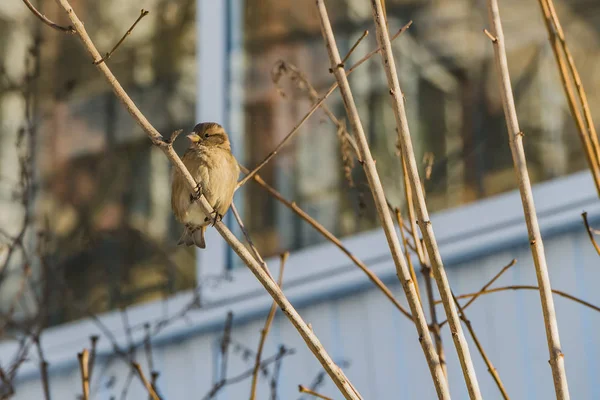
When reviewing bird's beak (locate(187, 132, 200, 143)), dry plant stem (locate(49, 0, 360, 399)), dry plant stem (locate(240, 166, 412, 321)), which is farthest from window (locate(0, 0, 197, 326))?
dry plant stem (locate(49, 0, 360, 399))

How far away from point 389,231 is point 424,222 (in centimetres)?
6

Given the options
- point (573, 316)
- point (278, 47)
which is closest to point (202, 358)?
point (278, 47)

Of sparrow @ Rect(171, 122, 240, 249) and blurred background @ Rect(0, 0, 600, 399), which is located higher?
blurred background @ Rect(0, 0, 600, 399)

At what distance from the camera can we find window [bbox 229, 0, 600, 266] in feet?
11.6

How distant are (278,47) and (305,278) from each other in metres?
1.23

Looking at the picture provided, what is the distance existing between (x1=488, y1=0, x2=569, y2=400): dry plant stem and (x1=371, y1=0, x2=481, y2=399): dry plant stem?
128 millimetres

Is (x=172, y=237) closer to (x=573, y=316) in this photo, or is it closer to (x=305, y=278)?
(x=305, y=278)

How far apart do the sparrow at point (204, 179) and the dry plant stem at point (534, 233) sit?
1406 mm

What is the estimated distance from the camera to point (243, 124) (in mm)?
4504

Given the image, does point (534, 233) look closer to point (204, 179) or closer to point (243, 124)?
point (204, 179)

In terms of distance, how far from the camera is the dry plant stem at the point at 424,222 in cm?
134

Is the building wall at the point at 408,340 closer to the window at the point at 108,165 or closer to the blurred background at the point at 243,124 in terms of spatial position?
the blurred background at the point at 243,124

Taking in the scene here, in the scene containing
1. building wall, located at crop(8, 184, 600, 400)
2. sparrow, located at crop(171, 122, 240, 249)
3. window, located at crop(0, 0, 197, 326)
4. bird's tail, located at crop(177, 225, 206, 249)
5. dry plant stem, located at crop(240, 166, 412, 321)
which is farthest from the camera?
window, located at crop(0, 0, 197, 326)

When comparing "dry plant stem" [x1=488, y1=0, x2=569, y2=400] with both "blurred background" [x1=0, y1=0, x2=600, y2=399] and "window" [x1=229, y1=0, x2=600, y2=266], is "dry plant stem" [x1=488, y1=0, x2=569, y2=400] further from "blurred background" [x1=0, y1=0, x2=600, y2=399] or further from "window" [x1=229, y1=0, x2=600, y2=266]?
"window" [x1=229, y1=0, x2=600, y2=266]
